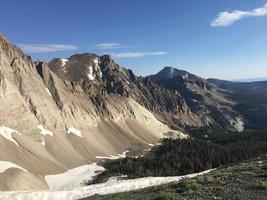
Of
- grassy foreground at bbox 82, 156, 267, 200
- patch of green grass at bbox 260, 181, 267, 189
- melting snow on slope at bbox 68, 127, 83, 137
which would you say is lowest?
melting snow on slope at bbox 68, 127, 83, 137

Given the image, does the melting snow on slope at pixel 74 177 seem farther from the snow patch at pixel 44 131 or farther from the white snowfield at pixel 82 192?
the white snowfield at pixel 82 192

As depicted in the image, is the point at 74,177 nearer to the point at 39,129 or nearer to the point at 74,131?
the point at 39,129

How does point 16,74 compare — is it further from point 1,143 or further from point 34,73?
point 1,143

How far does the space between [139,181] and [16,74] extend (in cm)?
11210

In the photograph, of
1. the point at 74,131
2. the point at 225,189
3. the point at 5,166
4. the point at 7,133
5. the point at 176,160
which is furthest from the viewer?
the point at 74,131

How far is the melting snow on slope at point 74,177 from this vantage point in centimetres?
11856

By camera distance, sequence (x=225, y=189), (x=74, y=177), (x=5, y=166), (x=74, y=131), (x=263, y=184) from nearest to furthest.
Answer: (x=263, y=184)
(x=225, y=189)
(x=5, y=166)
(x=74, y=177)
(x=74, y=131)

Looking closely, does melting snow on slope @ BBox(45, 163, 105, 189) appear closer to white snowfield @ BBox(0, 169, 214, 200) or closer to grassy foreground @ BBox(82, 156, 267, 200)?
white snowfield @ BBox(0, 169, 214, 200)

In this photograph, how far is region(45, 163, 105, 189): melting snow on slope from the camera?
11856 cm

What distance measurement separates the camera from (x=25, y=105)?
150 meters

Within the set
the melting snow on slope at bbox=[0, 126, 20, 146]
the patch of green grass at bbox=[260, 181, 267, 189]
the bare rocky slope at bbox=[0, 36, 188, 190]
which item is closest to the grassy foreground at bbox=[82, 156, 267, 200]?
the patch of green grass at bbox=[260, 181, 267, 189]

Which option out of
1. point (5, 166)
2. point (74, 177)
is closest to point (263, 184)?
point (5, 166)

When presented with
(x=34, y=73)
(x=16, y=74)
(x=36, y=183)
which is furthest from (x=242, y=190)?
(x=34, y=73)

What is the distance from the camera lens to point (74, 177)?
427 ft
